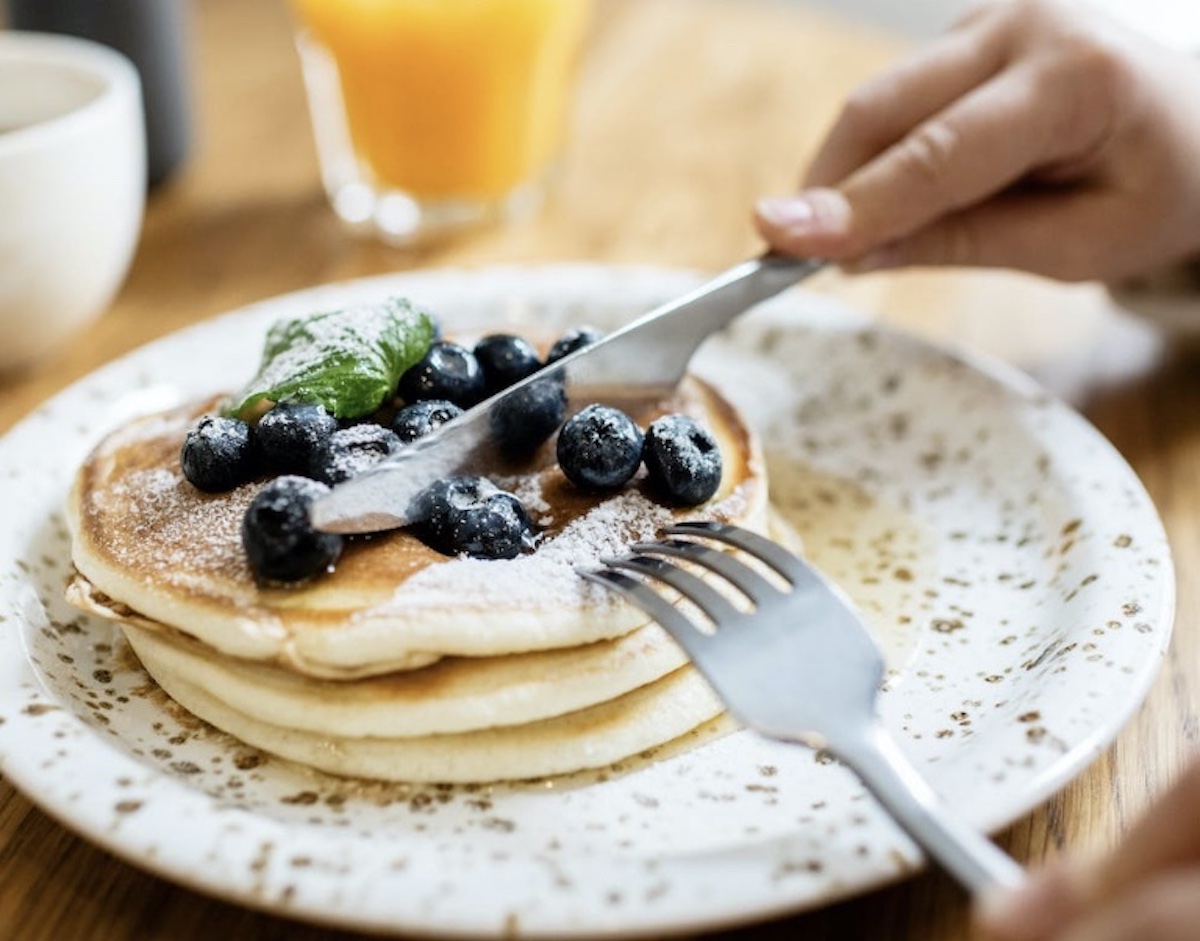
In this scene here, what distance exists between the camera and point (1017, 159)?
5.16 feet

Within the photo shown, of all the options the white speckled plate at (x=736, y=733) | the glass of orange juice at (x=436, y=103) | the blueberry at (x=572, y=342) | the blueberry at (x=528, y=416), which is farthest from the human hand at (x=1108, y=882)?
the glass of orange juice at (x=436, y=103)

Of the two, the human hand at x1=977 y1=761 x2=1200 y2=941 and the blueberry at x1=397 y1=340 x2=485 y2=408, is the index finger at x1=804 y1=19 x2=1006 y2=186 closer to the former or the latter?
the blueberry at x1=397 y1=340 x2=485 y2=408

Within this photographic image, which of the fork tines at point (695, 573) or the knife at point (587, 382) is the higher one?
the knife at point (587, 382)

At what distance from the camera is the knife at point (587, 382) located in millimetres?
1101

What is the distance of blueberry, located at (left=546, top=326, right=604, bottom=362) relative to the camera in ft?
4.40

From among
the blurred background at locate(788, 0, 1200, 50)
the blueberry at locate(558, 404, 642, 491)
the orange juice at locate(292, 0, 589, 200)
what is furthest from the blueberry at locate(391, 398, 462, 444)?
the blurred background at locate(788, 0, 1200, 50)

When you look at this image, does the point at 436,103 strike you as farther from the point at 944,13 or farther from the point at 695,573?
the point at 944,13

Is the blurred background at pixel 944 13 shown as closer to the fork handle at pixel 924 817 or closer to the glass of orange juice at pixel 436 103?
the glass of orange juice at pixel 436 103

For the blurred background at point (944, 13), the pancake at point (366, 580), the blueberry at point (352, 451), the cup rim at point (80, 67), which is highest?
the cup rim at point (80, 67)

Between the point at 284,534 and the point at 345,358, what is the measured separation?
227mm

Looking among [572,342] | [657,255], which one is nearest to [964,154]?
[572,342]

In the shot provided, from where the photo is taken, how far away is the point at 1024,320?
201 cm

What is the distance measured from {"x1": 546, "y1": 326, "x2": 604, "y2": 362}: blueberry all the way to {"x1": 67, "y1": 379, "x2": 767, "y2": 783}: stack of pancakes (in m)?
0.23

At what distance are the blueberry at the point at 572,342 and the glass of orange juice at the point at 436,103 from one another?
0.98 m
